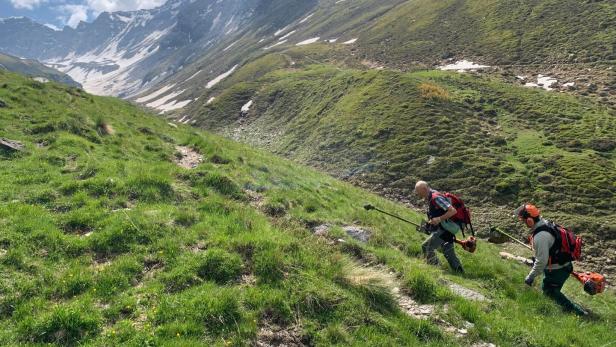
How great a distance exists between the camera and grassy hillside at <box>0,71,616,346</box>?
835cm

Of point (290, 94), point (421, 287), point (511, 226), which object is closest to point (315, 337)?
point (421, 287)

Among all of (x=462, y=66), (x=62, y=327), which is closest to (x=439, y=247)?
(x=62, y=327)

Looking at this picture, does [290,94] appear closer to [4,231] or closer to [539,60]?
[539,60]

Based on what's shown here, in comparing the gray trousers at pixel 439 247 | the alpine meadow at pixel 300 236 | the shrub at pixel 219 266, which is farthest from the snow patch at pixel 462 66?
the shrub at pixel 219 266

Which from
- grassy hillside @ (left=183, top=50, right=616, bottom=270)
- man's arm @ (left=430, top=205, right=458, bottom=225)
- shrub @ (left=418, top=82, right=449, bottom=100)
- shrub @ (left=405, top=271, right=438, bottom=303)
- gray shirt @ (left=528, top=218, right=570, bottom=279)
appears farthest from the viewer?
shrub @ (left=418, top=82, right=449, bottom=100)

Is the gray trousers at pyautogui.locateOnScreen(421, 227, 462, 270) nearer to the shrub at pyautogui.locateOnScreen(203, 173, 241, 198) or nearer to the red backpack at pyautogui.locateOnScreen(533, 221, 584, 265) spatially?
the red backpack at pyautogui.locateOnScreen(533, 221, 584, 265)

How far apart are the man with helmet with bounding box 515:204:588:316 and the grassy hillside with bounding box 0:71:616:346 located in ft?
1.93

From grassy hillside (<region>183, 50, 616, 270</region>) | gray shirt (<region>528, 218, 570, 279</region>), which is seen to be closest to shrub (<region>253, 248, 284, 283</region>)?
gray shirt (<region>528, 218, 570, 279</region>)

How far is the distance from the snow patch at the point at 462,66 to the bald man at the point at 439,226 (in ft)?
168

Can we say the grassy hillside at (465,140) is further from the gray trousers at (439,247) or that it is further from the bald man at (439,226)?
the bald man at (439,226)

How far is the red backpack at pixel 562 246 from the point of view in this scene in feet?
37.2

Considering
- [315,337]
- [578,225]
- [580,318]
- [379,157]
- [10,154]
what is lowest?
[578,225]

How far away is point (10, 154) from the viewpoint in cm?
1667

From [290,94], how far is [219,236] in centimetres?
6346
